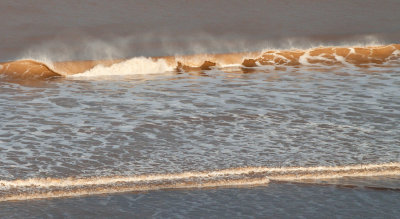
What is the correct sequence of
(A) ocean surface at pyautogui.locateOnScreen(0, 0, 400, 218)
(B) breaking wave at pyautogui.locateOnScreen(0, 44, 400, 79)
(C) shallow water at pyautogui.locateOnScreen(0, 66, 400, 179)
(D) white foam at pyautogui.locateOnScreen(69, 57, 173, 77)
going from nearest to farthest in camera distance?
(A) ocean surface at pyautogui.locateOnScreen(0, 0, 400, 218), (C) shallow water at pyautogui.locateOnScreen(0, 66, 400, 179), (B) breaking wave at pyautogui.locateOnScreen(0, 44, 400, 79), (D) white foam at pyautogui.locateOnScreen(69, 57, 173, 77)

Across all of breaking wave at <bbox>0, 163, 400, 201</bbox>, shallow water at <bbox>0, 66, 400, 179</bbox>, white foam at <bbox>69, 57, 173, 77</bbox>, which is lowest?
breaking wave at <bbox>0, 163, 400, 201</bbox>

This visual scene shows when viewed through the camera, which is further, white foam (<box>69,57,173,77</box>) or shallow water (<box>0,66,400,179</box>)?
white foam (<box>69,57,173,77</box>)

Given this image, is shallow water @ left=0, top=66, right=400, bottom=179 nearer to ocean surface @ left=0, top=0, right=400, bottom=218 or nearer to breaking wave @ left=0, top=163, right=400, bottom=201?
ocean surface @ left=0, top=0, right=400, bottom=218

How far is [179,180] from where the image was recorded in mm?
5535

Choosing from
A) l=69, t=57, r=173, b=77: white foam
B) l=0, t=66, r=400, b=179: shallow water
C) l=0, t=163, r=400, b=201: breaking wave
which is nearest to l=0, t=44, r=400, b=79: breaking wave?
l=69, t=57, r=173, b=77: white foam

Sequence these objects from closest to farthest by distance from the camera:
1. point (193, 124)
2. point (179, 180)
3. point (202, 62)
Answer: point (179, 180) → point (193, 124) → point (202, 62)

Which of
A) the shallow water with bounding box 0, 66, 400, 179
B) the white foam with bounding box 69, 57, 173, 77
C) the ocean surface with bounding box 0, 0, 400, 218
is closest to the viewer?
the ocean surface with bounding box 0, 0, 400, 218

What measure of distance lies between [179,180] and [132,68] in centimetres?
658

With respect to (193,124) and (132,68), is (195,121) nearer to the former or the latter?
(193,124)

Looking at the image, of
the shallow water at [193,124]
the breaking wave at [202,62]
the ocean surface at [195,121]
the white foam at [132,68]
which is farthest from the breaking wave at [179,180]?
the white foam at [132,68]

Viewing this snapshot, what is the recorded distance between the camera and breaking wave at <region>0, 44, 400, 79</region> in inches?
450

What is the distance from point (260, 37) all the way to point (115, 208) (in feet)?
36.8

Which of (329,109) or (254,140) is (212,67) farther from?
(254,140)

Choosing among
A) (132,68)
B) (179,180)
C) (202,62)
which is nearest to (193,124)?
(179,180)
